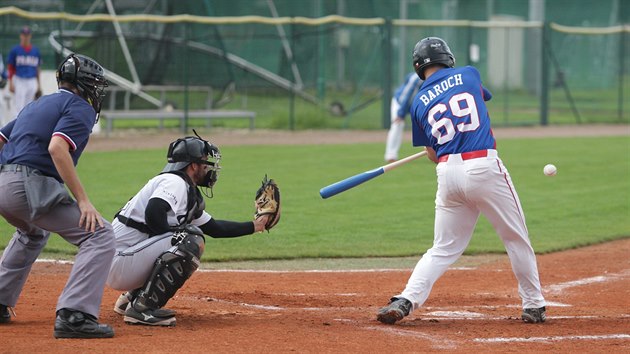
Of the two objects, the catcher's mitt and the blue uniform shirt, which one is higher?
the catcher's mitt

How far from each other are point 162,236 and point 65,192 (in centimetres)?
76

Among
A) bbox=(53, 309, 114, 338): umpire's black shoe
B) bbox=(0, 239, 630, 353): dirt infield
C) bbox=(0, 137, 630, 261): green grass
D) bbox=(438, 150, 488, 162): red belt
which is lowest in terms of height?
bbox=(0, 137, 630, 261): green grass

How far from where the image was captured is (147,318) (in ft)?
20.4

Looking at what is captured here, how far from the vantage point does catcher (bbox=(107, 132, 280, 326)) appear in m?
6.14

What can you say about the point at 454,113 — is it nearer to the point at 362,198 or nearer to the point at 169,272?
the point at 169,272

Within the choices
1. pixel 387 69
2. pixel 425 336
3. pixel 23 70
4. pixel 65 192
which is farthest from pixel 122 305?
pixel 387 69

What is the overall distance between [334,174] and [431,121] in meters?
9.46

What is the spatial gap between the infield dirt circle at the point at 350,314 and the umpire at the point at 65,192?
0.74 ft

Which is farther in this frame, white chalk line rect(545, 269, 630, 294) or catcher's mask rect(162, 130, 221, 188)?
white chalk line rect(545, 269, 630, 294)

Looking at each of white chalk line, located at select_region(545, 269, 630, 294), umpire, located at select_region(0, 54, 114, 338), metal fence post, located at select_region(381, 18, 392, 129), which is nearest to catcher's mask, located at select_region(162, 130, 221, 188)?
umpire, located at select_region(0, 54, 114, 338)

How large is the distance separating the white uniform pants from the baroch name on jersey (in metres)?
0.44

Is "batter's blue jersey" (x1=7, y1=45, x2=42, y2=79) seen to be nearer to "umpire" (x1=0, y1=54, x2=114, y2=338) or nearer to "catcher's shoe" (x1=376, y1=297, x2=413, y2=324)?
"umpire" (x1=0, y1=54, x2=114, y2=338)

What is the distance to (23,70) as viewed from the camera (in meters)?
19.9

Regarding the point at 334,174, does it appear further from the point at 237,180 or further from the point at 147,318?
the point at 147,318
